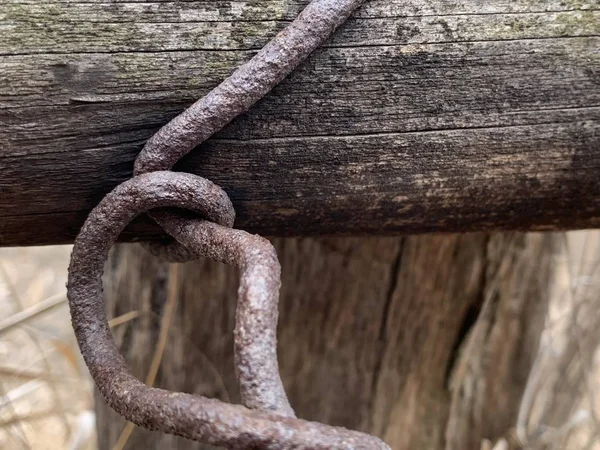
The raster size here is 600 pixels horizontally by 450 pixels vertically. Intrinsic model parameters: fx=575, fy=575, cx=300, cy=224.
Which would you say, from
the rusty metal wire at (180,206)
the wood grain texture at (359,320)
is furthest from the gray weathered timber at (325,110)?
the wood grain texture at (359,320)

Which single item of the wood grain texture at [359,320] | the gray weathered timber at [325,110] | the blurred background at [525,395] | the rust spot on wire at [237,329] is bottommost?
the blurred background at [525,395]

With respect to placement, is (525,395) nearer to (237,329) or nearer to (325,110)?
(325,110)

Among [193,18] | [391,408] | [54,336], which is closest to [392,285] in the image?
[391,408]

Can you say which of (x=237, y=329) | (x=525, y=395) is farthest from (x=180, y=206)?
(x=525, y=395)

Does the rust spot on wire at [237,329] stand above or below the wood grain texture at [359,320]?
above

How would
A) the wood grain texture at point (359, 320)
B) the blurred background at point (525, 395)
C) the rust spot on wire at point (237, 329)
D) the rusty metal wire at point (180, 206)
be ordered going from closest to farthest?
the rust spot on wire at point (237, 329) < the rusty metal wire at point (180, 206) < the wood grain texture at point (359, 320) < the blurred background at point (525, 395)

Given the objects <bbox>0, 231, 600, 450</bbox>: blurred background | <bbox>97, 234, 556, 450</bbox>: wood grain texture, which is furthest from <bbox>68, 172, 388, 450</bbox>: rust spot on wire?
<bbox>0, 231, 600, 450</bbox>: blurred background

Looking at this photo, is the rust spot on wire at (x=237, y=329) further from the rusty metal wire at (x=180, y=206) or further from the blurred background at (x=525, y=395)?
the blurred background at (x=525, y=395)

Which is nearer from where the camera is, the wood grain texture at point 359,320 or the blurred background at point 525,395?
the wood grain texture at point 359,320
